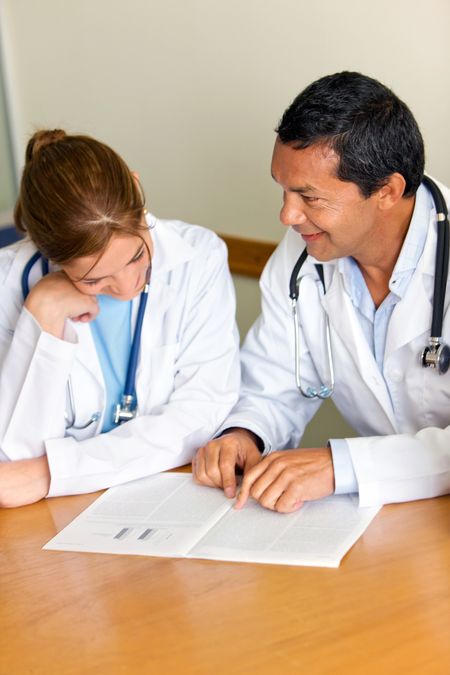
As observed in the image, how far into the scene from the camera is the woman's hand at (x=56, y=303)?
5.90 feet

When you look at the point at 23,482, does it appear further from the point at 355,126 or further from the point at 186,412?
the point at 355,126

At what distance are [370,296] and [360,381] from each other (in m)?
0.17

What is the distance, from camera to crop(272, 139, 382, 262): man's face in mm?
1622

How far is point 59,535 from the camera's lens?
1553mm

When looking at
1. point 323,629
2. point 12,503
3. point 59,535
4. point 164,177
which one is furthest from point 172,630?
point 164,177

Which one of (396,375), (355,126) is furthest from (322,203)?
(396,375)

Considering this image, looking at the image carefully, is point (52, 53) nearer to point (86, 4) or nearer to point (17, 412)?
point (86, 4)

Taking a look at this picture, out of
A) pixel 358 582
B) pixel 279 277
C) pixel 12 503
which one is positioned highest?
pixel 279 277

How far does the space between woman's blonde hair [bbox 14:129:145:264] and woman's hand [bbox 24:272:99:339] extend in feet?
0.43

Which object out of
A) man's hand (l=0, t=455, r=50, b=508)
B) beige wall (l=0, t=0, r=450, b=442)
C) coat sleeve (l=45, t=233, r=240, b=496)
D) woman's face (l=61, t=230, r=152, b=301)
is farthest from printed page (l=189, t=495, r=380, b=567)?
beige wall (l=0, t=0, r=450, b=442)

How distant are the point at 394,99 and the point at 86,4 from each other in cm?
146

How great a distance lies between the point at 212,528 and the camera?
150cm

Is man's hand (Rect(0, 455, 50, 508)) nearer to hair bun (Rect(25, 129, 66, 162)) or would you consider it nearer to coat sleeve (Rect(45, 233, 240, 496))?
coat sleeve (Rect(45, 233, 240, 496))

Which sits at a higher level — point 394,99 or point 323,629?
point 394,99
